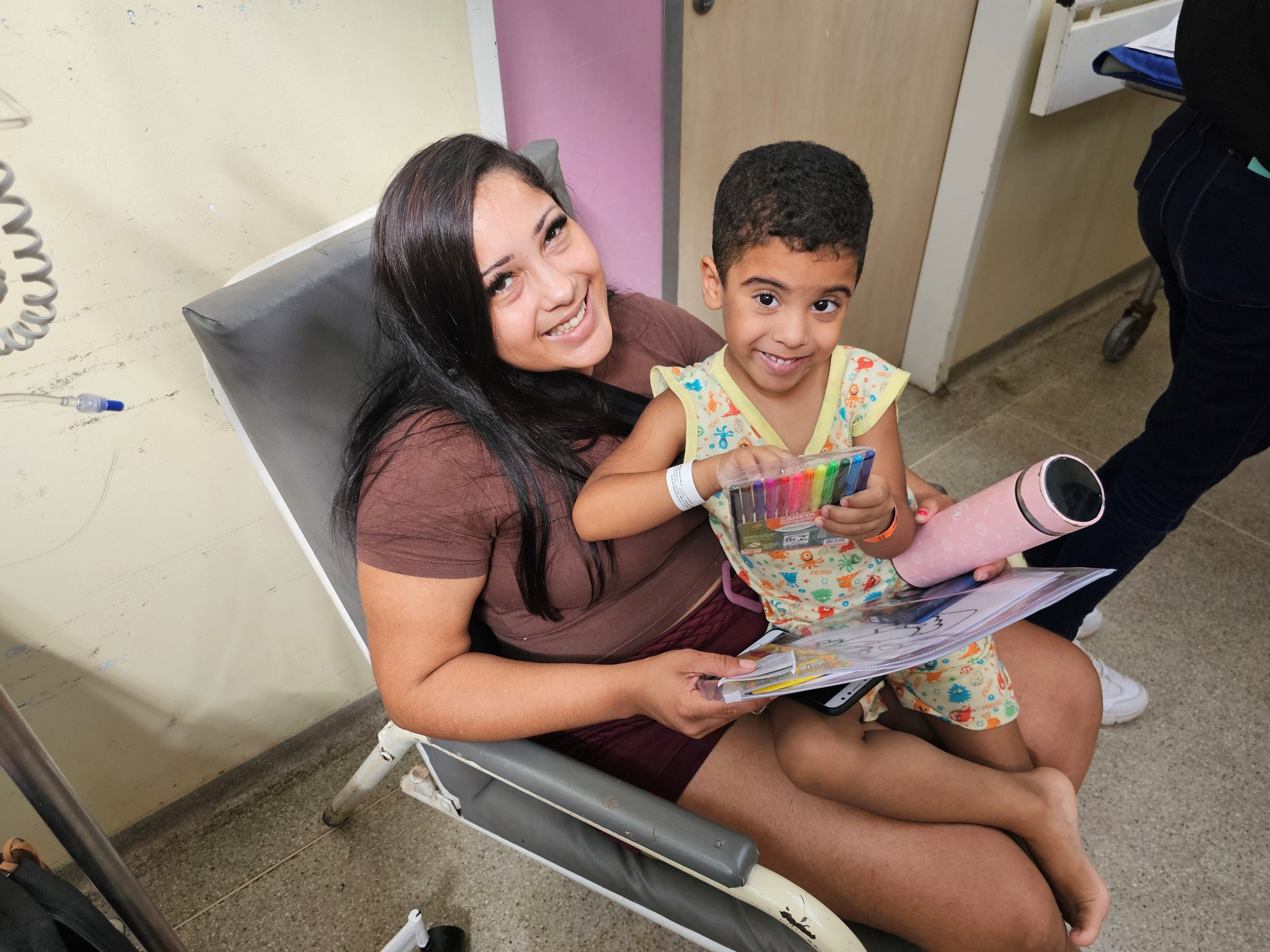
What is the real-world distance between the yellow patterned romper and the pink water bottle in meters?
0.09

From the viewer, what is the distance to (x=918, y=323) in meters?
2.35

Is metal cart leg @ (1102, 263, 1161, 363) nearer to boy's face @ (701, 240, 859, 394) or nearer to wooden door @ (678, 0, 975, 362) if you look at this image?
wooden door @ (678, 0, 975, 362)

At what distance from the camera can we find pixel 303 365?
86 centimetres

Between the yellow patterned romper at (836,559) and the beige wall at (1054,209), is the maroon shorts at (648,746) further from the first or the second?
the beige wall at (1054,209)

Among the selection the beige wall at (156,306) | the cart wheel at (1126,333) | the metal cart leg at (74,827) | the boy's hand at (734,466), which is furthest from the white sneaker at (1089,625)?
the metal cart leg at (74,827)

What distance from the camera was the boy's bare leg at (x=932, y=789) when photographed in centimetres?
88

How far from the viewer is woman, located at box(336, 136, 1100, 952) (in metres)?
0.82

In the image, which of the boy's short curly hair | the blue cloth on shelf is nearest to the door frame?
the blue cloth on shelf

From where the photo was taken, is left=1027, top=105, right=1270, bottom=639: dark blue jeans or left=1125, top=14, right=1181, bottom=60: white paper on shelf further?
left=1125, top=14, right=1181, bottom=60: white paper on shelf

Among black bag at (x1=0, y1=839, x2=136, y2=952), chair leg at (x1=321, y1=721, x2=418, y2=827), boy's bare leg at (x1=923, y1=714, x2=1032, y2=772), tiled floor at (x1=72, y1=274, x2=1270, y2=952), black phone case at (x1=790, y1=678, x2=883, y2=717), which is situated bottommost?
tiled floor at (x1=72, y1=274, x2=1270, y2=952)

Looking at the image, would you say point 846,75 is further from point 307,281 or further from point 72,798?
point 72,798

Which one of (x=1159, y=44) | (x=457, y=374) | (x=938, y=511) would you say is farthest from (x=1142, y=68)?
(x=457, y=374)

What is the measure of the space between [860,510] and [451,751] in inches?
19.8

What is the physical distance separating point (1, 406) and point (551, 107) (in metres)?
0.89
